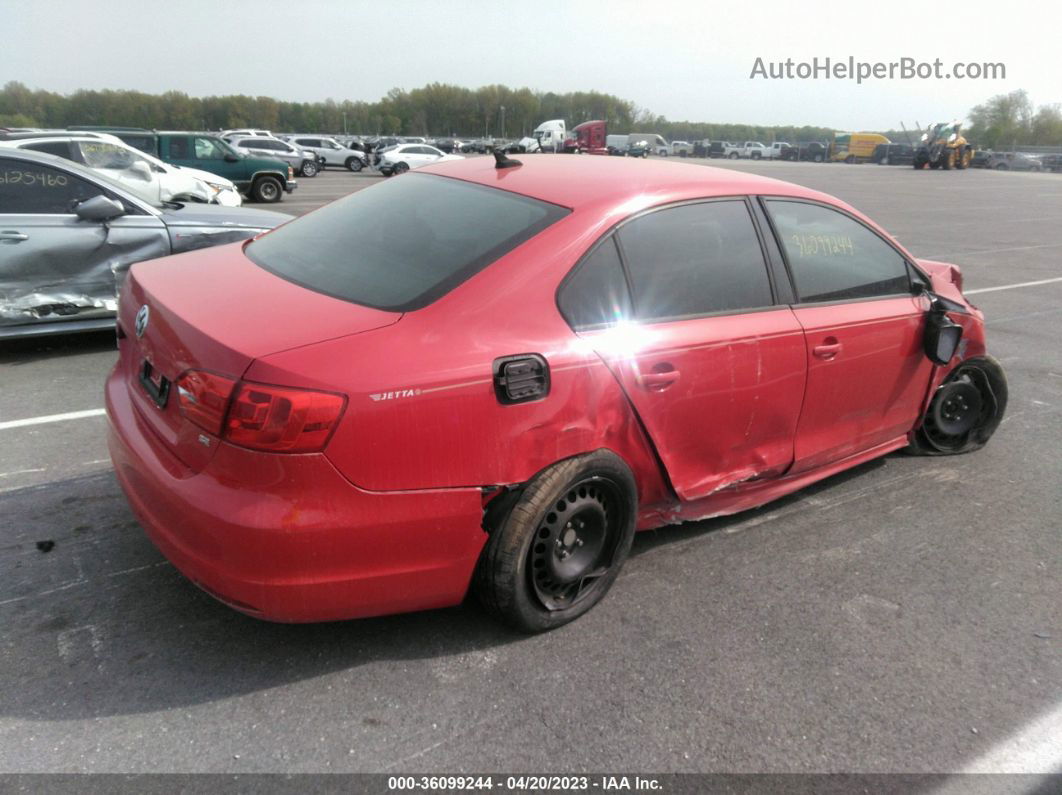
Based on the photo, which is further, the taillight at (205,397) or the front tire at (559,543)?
the front tire at (559,543)

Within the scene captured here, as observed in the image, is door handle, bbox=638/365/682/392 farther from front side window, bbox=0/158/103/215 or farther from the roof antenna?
front side window, bbox=0/158/103/215

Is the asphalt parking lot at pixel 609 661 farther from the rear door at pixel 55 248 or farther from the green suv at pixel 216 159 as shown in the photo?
the green suv at pixel 216 159

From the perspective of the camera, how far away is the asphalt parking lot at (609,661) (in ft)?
7.68

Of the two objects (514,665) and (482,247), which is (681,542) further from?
(482,247)

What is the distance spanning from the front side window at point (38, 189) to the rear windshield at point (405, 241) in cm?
346

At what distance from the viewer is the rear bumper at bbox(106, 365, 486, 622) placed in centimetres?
229

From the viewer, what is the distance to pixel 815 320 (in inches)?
139

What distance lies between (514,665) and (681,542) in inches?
46.5

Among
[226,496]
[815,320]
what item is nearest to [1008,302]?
[815,320]

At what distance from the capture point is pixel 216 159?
65.6 feet

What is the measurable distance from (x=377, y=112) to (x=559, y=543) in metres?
156

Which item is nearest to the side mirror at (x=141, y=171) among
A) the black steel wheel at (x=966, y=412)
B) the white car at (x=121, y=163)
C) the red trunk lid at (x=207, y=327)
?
the white car at (x=121, y=163)

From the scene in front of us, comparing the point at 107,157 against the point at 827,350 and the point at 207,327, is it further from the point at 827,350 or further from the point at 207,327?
the point at 827,350

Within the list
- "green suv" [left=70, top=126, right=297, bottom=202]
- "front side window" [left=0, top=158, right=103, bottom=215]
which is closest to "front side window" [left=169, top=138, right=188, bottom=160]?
"green suv" [left=70, top=126, right=297, bottom=202]
